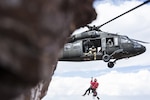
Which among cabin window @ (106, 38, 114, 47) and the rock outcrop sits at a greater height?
cabin window @ (106, 38, 114, 47)

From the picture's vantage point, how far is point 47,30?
770 millimetres

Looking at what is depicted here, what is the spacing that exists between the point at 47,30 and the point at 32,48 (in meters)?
0.07

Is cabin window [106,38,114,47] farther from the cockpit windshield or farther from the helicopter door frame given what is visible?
the cockpit windshield

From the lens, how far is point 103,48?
27.7m

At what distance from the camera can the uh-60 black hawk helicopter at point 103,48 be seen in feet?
88.9

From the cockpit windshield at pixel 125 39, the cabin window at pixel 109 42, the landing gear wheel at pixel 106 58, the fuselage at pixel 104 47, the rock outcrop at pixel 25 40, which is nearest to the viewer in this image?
the rock outcrop at pixel 25 40

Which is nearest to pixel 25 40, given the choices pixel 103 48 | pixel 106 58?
pixel 106 58

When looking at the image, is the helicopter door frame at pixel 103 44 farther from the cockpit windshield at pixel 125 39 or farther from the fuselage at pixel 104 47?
the cockpit windshield at pixel 125 39

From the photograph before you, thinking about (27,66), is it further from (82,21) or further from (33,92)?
(33,92)

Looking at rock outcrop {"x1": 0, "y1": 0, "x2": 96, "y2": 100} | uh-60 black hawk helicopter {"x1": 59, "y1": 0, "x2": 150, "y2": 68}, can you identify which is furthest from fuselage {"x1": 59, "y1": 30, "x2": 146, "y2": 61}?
rock outcrop {"x1": 0, "y1": 0, "x2": 96, "y2": 100}

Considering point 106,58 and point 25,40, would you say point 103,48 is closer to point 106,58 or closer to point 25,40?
point 106,58

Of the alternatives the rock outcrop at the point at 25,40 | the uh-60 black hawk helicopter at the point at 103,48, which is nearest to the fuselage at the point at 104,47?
the uh-60 black hawk helicopter at the point at 103,48

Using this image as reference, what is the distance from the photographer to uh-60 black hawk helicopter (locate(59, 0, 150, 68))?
Answer: 27.1m

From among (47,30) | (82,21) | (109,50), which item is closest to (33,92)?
(82,21)
